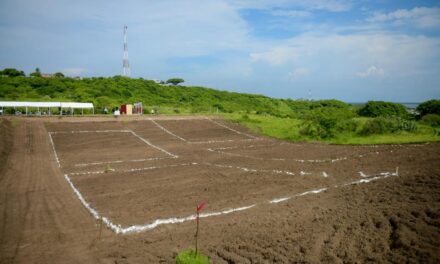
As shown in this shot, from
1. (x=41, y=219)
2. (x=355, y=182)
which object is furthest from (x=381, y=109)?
(x=41, y=219)

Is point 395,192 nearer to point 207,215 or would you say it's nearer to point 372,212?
point 372,212

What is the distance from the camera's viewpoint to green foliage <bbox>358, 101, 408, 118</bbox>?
47.5 meters

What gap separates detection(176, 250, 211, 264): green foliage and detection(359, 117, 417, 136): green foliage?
26.6 metres

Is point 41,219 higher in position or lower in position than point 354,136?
lower

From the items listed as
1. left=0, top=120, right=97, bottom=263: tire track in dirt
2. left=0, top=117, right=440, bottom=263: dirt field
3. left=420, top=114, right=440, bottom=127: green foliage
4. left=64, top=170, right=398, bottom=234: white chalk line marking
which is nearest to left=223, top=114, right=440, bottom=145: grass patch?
left=0, top=117, right=440, bottom=263: dirt field

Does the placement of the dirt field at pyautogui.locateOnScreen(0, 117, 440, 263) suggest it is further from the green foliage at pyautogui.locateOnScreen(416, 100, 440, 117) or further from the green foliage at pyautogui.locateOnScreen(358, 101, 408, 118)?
the green foliage at pyautogui.locateOnScreen(358, 101, 408, 118)

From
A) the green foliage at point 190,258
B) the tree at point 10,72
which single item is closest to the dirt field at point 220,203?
the green foliage at point 190,258

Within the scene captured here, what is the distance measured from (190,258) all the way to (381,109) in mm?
46501

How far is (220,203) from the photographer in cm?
1256

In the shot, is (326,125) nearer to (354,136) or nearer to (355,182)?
(354,136)

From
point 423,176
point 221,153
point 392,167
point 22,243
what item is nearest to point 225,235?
point 22,243

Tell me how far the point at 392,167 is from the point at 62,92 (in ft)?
157

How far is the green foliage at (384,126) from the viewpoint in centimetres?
3067

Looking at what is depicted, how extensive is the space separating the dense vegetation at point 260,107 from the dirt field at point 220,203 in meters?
6.48
